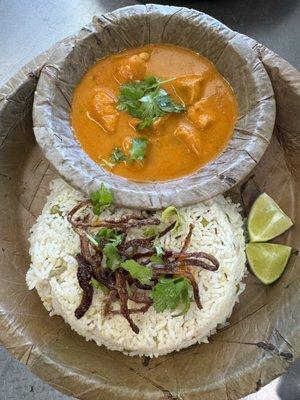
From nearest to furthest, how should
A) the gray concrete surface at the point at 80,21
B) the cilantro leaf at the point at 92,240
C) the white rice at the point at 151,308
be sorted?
1. the cilantro leaf at the point at 92,240
2. the white rice at the point at 151,308
3. the gray concrete surface at the point at 80,21

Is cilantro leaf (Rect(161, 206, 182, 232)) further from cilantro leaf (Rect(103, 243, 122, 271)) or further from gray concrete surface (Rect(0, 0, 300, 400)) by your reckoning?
gray concrete surface (Rect(0, 0, 300, 400))

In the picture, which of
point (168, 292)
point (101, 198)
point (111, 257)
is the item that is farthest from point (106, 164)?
point (168, 292)

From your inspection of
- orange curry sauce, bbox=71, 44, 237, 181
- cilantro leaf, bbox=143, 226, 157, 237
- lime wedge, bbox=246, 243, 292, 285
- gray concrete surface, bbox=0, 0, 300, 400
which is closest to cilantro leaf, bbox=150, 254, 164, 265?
cilantro leaf, bbox=143, 226, 157, 237

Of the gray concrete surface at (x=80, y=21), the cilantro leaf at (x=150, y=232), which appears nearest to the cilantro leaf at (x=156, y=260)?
the cilantro leaf at (x=150, y=232)

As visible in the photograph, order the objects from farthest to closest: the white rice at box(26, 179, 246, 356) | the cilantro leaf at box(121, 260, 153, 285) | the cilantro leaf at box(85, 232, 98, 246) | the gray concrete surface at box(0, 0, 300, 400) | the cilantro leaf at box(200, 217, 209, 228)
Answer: the gray concrete surface at box(0, 0, 300, 400)
the cilantro leaf at box(200, 217, 209, 228)
the white rice at box(26, 179, 246, 356)
the cilantro leaf at box(85, 232, 98, 246)
the cilantro leaf at box(121, 260, 153, 285)

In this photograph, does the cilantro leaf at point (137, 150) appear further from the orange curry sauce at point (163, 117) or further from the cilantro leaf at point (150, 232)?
the cilantro leaf at point (150, 232)

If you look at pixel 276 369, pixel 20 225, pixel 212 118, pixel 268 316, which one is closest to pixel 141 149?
Result: pixel 212 118
